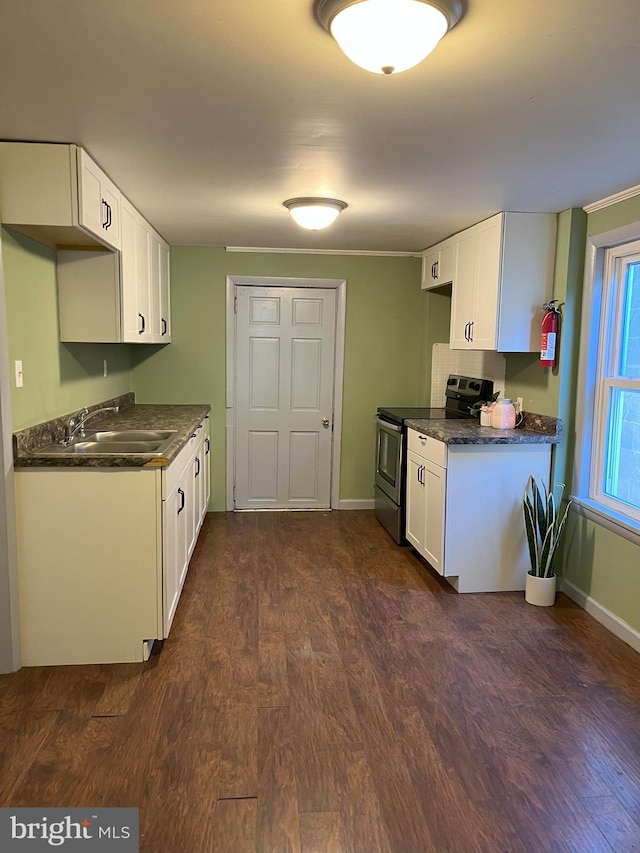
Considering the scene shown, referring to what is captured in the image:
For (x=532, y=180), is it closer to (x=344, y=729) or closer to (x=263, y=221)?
(x=263, y=221)

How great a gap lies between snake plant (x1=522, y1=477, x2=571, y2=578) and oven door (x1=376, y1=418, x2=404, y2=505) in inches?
40.5

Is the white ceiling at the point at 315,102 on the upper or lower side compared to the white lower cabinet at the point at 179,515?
upper

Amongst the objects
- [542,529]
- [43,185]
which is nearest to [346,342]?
[542,529]

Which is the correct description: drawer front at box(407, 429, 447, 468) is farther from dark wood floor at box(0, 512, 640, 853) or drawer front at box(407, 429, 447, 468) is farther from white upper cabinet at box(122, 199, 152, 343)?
white upper cabinet at box(122, 199, 152, 343)

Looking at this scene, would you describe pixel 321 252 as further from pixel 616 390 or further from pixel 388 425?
pixel 616 390

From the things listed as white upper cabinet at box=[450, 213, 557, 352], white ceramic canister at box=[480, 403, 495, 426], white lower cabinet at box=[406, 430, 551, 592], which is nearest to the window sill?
white lower cabinet at box=[406, 430, 551, 592]

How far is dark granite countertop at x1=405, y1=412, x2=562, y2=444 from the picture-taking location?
353 cm

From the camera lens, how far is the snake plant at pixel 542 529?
3432 millimetres

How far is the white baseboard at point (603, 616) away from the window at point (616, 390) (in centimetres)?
50

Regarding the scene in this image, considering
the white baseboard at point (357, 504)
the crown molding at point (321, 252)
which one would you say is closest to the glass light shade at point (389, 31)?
the crown molding at point (321, 252)
